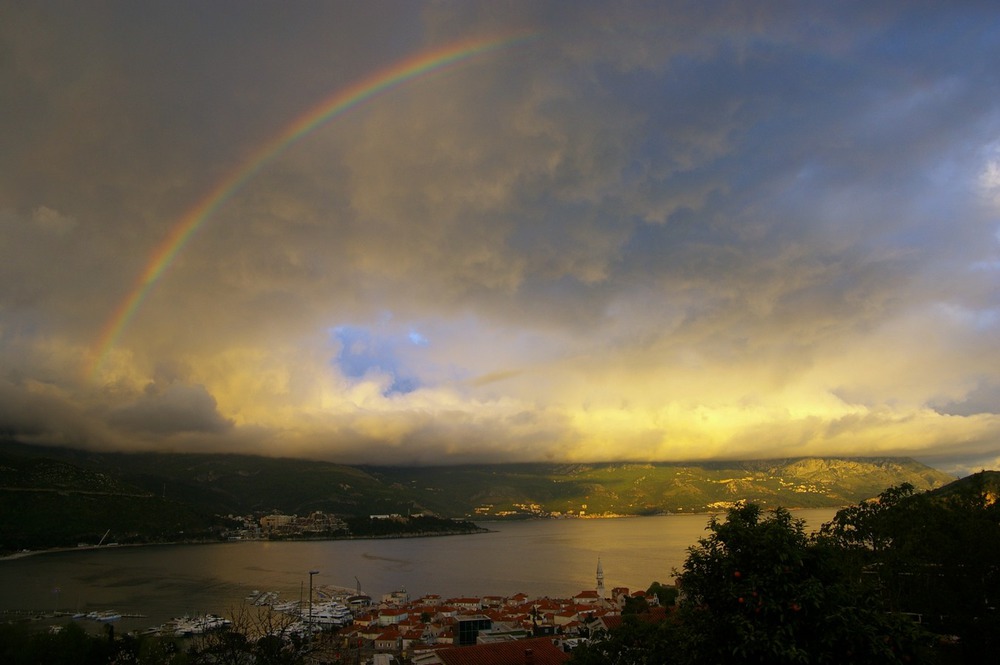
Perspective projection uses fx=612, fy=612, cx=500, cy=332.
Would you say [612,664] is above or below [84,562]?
above

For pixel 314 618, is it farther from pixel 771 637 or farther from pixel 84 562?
pixel 84 562

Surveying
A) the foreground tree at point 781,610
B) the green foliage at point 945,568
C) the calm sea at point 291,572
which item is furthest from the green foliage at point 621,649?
the calm sea at point 291,572

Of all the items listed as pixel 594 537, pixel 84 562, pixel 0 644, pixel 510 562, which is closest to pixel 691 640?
pixel 0 644

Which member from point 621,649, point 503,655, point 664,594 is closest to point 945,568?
point 621,649

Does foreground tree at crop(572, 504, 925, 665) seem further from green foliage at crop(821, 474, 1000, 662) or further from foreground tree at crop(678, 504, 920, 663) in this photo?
green foliage at crop(821, 474, 1000, 662)

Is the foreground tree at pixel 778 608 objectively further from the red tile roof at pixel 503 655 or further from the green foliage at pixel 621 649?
the red tile roof at pixel 503 655

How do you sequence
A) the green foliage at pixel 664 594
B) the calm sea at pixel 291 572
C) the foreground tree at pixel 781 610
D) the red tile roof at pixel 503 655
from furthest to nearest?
1. the calm sea at pixel 291 572
2. the green foliage at pixel 664 594
3. the red tile roof at pixel 503 655
4. the foreground tree at pixel 781 610
